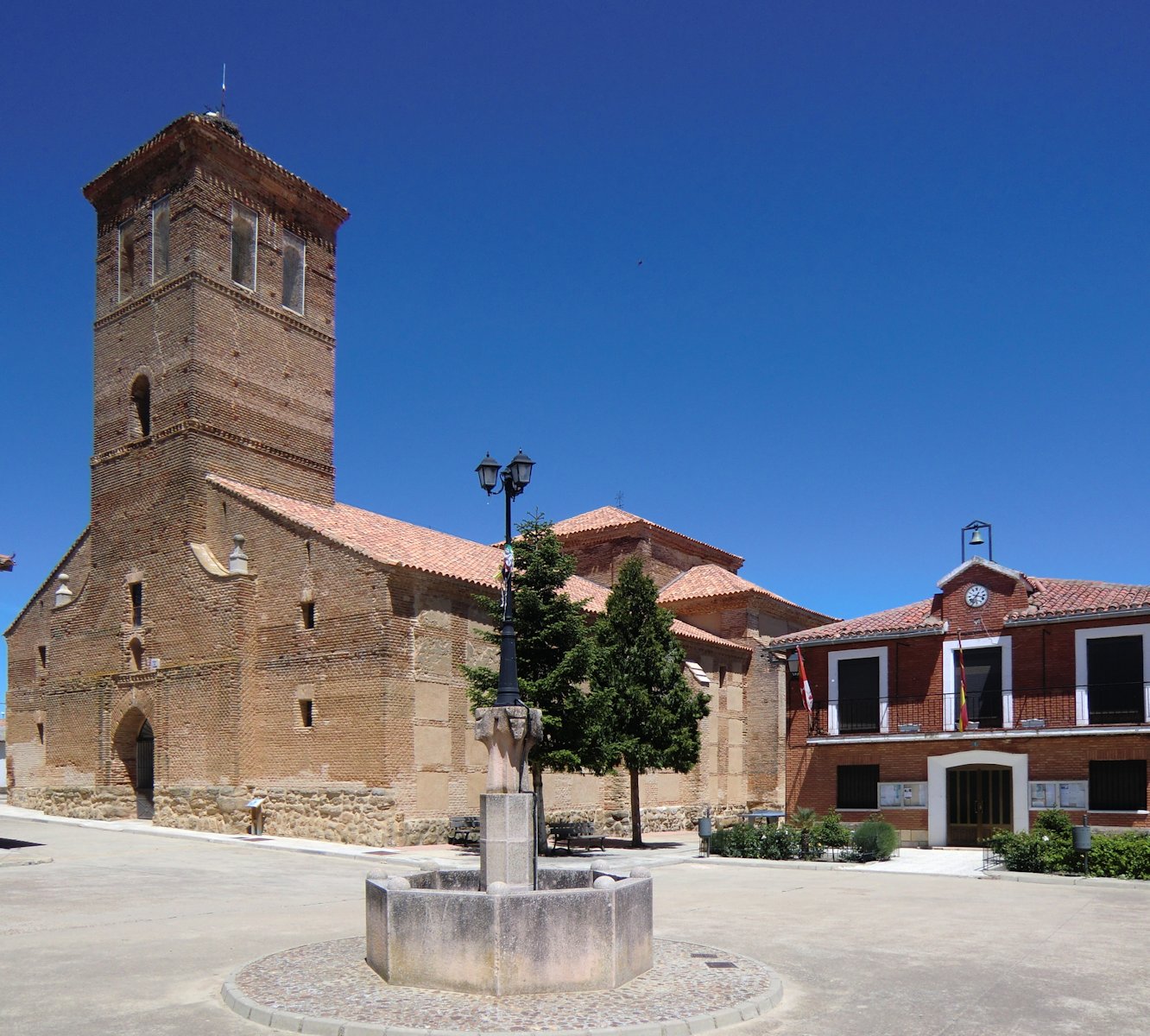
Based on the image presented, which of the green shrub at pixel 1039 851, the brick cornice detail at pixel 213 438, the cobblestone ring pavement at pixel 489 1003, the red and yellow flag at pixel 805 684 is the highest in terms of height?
the brick cornice detail at pixel 213 438

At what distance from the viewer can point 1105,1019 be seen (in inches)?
349

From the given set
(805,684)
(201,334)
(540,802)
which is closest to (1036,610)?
(805,684)

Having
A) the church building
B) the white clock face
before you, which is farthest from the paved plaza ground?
the white clock face

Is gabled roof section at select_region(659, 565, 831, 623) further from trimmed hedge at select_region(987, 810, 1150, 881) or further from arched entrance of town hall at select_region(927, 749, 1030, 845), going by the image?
trimmed hedge at select_region(987, 810, 1150, 881)

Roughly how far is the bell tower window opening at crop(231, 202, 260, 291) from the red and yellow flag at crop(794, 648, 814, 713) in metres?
18.8

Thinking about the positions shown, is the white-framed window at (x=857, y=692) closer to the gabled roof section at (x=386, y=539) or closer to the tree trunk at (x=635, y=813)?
the tree trunk at (x=635, y=813)

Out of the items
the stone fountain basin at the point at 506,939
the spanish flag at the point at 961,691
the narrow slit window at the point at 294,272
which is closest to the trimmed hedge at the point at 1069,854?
the spanish flag at the point at 961,691

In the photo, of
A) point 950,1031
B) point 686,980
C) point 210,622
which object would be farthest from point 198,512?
point 950,1031

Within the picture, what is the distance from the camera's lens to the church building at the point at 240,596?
1026 inches

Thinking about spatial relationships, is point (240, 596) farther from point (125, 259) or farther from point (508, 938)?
point (508, 938)

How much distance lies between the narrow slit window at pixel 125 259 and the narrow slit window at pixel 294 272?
4363 millimetres

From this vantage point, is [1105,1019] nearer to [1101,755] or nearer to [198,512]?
[1101,755]

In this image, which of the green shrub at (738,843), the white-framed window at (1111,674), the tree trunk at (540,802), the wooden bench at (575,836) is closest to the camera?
the tree trunk at (540,802)

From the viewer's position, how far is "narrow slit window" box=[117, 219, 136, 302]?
107ft
